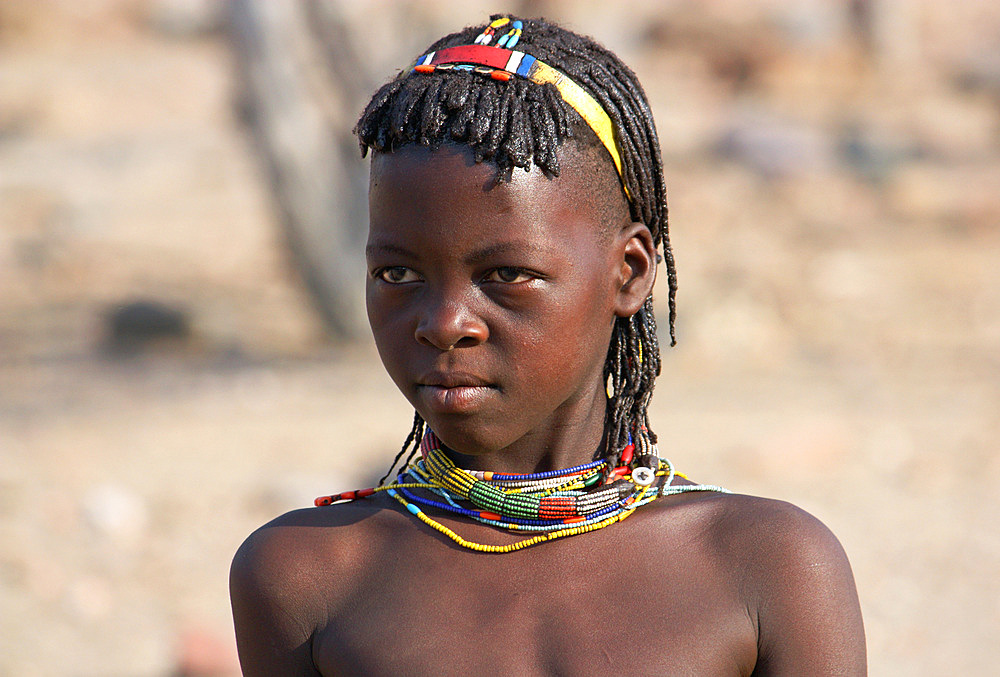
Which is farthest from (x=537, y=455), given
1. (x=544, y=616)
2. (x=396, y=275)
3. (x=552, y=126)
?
(x=552, y=126)

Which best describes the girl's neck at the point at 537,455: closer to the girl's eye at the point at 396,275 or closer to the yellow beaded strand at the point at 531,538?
the yellow beaded strand at the point at 531,538

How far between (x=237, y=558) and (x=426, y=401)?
0.46 meters

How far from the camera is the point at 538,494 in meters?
1.92

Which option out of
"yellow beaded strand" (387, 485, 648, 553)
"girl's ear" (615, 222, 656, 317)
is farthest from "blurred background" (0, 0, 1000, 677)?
"yellow beaded strand" (387, 485, 648, 553)

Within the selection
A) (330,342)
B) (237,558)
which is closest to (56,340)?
(330,342)

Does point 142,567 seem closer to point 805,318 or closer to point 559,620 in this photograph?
point 559,620

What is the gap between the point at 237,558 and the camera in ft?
6.56

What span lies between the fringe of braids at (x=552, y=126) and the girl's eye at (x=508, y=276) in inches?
5.7

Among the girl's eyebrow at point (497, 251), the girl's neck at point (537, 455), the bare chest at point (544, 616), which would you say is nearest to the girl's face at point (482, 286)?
the girl's eyebrow at point (497, 251)

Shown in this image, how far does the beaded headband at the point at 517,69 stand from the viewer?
1.87 metres

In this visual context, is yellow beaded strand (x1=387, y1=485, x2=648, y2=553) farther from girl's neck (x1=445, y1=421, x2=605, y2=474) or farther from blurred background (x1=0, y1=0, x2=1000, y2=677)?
blurred background (x1=0, y1=0, x2=1000, y2=677)

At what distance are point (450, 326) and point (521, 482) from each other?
13.2 inches

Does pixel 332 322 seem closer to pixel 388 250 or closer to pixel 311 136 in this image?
pixel 311 136

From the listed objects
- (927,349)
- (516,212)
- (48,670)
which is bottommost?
(48,670)
